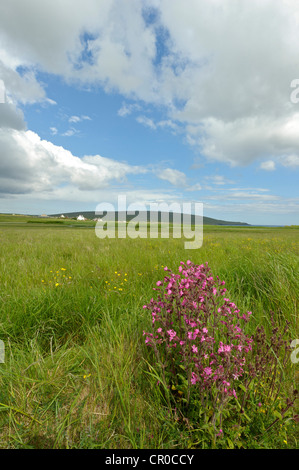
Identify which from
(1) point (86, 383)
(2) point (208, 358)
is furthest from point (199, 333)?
(1) point (86, 383)

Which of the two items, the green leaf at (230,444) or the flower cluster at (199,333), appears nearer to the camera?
the green leaf at (230,444)

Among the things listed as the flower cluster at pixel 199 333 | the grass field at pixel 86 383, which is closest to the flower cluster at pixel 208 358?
the flower cluster at pixel 199 333

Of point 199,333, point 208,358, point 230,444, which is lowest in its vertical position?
point 230,444

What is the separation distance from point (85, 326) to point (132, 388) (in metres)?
1.27

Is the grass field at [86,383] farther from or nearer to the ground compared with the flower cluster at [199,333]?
nearer to the ground

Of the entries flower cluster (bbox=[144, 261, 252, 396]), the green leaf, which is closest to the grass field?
the green leaf

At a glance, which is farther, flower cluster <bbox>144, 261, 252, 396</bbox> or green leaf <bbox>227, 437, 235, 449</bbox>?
flower cluster <bbox>144, 261, 252, 396</bbox>

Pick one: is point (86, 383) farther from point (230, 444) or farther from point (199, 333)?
point (230, 444)

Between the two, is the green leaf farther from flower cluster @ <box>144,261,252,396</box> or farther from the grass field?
flower cluster @ <box>144,261,252,396</box>

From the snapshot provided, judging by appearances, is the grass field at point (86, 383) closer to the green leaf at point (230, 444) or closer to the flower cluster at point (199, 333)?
the green leaf at point (230, 444)

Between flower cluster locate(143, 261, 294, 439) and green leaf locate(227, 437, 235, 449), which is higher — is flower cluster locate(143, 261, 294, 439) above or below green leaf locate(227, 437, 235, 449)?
above

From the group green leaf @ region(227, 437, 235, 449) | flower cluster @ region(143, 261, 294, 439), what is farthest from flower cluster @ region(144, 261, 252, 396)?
green leaf @ region(227, 437, 235, 449)

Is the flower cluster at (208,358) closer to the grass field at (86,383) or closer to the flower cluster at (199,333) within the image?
the flower cluster at (199,333)
